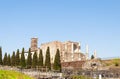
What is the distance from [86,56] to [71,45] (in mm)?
6942

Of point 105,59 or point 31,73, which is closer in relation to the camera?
point 31,73

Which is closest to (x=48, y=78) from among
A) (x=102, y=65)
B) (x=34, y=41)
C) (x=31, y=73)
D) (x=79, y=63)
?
(x=31, y=73)

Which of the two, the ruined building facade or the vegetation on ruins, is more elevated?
the ruined building facade

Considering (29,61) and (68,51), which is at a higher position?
(68,51)

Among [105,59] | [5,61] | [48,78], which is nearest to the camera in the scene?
[48,78]

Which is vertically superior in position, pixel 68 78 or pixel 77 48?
pixel 77 48

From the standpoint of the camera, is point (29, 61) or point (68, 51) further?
point (68, 51)

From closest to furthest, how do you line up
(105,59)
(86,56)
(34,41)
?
(105,59), (86,56), (34,41)

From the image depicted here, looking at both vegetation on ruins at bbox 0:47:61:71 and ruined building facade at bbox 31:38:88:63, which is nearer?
vegetation on ruins at bbox 0:47:61:71

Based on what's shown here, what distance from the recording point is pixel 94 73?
62.3 metres

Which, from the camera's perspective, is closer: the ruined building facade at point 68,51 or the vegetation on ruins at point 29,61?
the vegetation on ruins at point 29,61

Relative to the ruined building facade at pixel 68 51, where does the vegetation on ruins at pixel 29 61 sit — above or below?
Answer: below

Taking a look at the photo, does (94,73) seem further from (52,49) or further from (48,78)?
(52,49)

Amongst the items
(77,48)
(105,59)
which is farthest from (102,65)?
(77,48)
